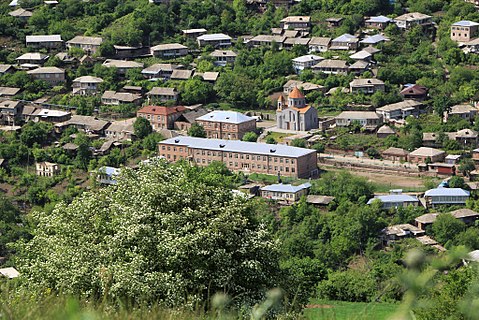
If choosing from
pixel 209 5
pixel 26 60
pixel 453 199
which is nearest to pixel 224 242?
pixel 453 199

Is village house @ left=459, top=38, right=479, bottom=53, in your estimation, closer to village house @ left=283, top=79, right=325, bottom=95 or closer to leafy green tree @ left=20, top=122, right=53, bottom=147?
village house @ left=283, top=79, right=325, bottom=95

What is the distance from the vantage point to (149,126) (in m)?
25.3

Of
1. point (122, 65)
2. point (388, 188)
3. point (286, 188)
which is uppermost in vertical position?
point (122, 65)

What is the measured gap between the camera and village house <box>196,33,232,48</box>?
99.9 feet

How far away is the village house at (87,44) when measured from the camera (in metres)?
30.6

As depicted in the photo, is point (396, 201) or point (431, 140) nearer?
point (396, 201)

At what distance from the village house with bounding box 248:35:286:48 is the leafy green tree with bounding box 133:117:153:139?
6.20m

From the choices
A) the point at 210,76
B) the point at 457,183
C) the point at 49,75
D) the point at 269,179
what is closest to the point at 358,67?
the point at 210,76

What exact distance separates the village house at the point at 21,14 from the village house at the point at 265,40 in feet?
26.0

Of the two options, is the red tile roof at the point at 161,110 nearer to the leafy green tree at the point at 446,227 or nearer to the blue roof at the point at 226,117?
the blue roof at the point at 226,117

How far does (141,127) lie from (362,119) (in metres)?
5.61

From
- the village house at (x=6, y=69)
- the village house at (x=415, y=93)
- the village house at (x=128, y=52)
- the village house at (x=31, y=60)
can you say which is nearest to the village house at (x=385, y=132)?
the village house at (x=415, y=93)

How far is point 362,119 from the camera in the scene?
2453 centimetres

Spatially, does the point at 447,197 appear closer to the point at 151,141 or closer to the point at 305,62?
the point at 151,141
